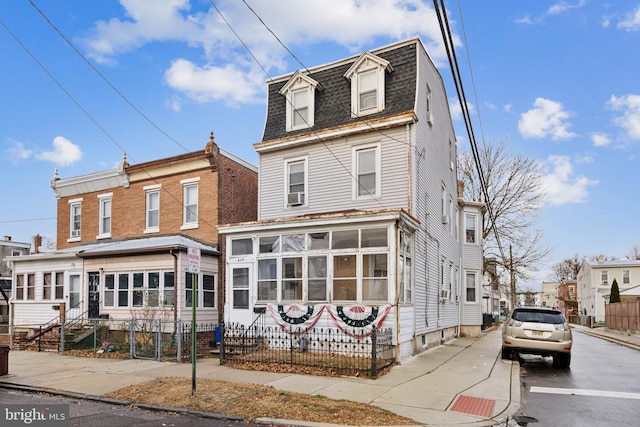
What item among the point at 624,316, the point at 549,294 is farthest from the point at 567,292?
→ the point at 624,316

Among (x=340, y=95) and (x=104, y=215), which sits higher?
(x=340, y=95)

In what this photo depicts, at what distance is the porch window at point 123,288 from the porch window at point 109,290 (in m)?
0.34

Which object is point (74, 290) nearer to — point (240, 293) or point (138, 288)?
point (138, 288)

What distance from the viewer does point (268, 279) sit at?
16297 mm

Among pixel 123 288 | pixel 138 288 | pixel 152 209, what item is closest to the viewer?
pixel 138 288

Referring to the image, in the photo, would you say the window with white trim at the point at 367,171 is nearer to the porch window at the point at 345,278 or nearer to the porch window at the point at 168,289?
the porch window at the point at 345,278

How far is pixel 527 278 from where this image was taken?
37.1 metres

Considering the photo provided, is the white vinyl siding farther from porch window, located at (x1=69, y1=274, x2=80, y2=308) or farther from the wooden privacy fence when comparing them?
the wooden privacy fence

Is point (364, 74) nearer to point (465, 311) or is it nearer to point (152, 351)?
point (152, 351)

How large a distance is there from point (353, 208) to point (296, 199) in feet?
7.73

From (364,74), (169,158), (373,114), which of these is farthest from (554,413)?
(169,158)

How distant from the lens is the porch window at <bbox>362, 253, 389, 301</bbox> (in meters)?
14.4

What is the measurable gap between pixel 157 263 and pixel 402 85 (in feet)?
37.5

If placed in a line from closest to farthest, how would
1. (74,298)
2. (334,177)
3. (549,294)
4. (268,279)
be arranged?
(268,279) → (334,177) → (74,298) → (549,294)
